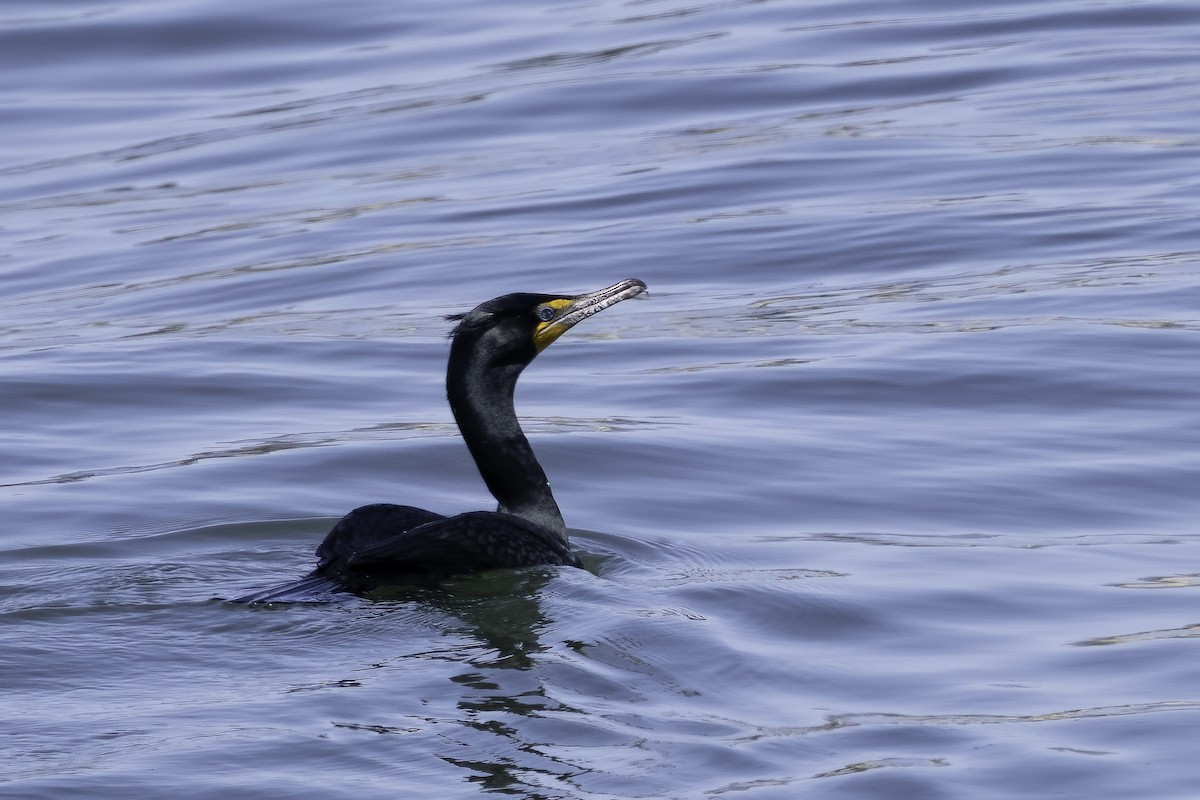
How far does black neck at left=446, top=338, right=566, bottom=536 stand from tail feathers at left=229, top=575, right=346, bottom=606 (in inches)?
44.2

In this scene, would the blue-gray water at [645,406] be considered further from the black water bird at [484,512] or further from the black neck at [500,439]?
the black neck at [500,439]

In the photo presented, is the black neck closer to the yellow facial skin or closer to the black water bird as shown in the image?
the black water bird

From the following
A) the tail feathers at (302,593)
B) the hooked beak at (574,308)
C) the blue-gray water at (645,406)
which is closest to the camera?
the blue-gray water at (645,406)

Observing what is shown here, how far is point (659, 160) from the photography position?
1797 centimetres

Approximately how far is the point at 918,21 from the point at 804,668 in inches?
686

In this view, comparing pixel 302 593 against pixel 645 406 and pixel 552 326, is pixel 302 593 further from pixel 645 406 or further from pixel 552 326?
pixel 645 406

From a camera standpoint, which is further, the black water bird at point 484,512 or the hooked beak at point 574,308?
the hooked beak at point 574,308

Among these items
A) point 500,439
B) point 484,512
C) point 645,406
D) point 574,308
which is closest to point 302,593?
point 484,512

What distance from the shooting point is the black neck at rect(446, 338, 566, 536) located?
320 inches

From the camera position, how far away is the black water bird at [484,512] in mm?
7207

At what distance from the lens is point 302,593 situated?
282 inches

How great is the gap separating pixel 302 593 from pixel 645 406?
4023 mm

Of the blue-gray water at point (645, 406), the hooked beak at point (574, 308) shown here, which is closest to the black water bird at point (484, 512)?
the hooked beak at point (574, 308)

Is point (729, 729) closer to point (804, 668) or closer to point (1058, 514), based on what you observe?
point (804, 668)
